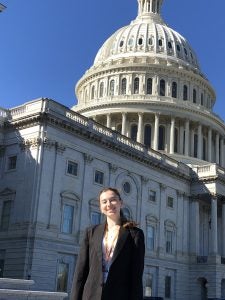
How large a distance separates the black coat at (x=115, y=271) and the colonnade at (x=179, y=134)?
69.2m

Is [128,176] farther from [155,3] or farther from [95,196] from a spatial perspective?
[155,3]

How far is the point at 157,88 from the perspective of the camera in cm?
8062

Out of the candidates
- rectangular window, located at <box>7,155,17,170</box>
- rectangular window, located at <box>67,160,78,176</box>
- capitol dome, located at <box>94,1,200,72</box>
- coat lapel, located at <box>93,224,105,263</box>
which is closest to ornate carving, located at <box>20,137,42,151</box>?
rectangular window, located at <box>7,155,17,170</box>

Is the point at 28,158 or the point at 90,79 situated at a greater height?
the point at 90,79

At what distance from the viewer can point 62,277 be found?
42.4 m

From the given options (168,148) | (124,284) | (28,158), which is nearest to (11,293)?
(124,284)

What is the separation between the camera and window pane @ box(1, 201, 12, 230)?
4233 centimetres

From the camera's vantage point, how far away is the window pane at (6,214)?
42.3 m

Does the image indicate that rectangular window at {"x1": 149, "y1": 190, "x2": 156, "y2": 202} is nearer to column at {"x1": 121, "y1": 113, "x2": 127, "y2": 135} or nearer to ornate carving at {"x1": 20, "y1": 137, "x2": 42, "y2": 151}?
ornate carving at {"x1": 20, "y1": 137, "x2": 42, "y2": 151}

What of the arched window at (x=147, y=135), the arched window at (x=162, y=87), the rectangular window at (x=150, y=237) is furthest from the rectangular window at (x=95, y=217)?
the arched window at (x=162, y=87)

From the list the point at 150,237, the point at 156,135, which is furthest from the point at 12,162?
the point at 156,135

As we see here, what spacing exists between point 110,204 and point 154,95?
244 ft

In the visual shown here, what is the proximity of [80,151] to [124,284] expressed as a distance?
41228mm

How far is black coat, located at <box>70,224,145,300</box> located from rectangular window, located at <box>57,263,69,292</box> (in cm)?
3785
